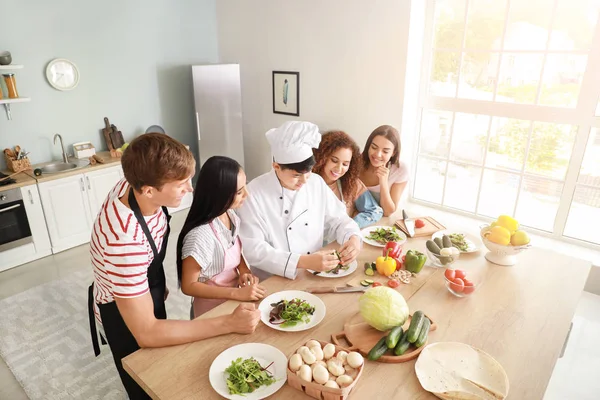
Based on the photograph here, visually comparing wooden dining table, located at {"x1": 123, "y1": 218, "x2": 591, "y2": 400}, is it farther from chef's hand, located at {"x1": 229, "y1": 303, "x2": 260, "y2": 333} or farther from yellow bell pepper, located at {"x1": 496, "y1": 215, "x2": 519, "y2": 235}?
yellow bell pepper, located at {"x1": 496, "y1": 215, "x2": 519, "y2": 235}

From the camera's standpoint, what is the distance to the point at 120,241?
50.4 inches

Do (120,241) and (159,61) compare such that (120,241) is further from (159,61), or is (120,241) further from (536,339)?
(159,61)

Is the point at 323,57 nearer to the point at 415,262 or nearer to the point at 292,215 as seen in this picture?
the point at 292,215

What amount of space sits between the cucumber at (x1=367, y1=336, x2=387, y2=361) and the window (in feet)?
8.62

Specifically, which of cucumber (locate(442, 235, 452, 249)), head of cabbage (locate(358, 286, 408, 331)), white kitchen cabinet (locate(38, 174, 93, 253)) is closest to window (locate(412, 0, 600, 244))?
cucumber (locate(442, 235, 452, 249))

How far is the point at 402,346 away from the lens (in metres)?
1.35

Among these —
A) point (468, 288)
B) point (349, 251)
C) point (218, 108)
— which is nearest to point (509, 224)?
point (468, 288)

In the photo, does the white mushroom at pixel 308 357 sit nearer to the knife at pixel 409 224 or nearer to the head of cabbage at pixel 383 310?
the head of cabbage at pixel 383 310

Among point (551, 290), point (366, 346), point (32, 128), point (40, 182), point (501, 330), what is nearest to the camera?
point (366, 346)

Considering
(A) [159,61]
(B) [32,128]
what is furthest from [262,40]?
(B) [32,128]

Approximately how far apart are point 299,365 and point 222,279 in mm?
726

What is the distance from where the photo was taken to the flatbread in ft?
3.98

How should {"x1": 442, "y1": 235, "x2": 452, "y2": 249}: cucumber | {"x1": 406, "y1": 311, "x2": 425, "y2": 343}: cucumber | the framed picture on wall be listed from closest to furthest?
1. {"x1": 406, "y1": 311, "x2": 425, "y2": 343}: cucumber
2. {"x1": 442, "y1": 235, "x2": 452, "y2": 249}: cucumber
3. the framed picture on wall

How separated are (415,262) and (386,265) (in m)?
0.14
